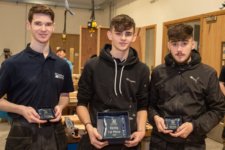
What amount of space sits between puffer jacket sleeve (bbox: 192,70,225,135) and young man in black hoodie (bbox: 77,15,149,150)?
41 centimetres

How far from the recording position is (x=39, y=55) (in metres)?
1.86

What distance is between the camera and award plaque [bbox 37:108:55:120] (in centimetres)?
170

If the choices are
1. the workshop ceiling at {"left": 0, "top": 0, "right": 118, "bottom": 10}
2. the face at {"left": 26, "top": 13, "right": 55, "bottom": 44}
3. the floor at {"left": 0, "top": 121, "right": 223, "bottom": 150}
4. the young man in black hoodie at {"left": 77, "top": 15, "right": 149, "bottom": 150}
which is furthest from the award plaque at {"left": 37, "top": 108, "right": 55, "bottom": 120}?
the workshop ceiling at {"left": 0, "top": 0, "right": 118, "bottom": 10}

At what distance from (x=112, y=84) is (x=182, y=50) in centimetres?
60

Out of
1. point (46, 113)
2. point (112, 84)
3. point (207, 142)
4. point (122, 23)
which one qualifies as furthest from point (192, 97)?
point (207, 142)

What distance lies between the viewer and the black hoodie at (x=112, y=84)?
1775mm

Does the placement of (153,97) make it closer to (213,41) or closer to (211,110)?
(211,110)

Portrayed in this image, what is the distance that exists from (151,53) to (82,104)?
6798mm

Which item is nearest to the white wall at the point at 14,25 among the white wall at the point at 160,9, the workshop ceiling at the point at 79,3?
the workshop ceiling at the point at 79,3

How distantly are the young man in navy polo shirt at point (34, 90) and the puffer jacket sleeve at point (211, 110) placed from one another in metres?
1.02

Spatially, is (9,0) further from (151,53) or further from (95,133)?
(95,133)

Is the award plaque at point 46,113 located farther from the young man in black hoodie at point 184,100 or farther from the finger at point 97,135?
the young man in black hoodie at point 184,100

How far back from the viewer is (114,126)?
5.28 ft

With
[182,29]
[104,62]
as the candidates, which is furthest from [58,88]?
[182,29]
